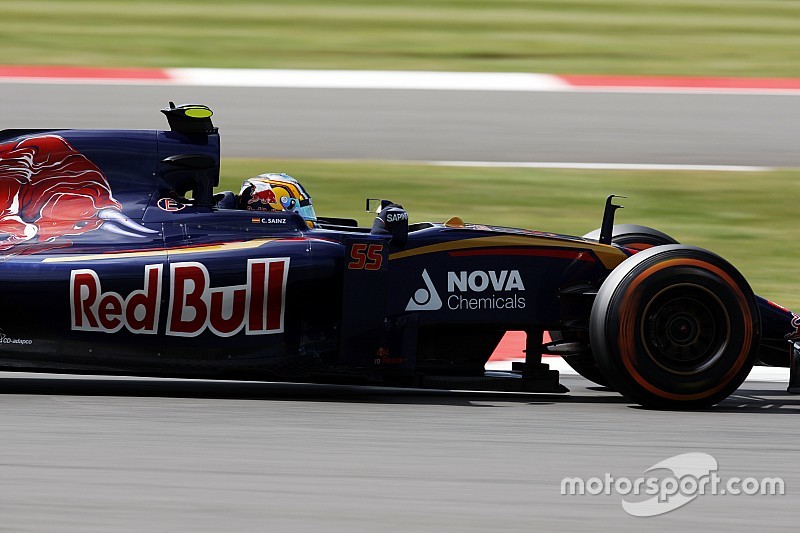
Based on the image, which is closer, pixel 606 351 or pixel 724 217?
pixel 606 351

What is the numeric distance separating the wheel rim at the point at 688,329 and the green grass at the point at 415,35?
11.5 metres

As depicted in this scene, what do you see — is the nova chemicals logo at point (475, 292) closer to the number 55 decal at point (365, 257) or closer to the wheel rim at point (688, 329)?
the number 55 decal at point (365, 257)

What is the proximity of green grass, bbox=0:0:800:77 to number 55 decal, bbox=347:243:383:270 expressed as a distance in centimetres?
1130

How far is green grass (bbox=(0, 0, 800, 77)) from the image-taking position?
58.6 feet

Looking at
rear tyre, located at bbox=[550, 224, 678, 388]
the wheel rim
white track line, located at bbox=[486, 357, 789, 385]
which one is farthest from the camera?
white track line, located at bbox=[486, 357, 789, 385]

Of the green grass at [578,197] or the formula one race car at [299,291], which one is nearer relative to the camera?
the formula one race car at [299,291]

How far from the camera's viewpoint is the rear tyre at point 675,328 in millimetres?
6250

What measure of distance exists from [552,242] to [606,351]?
2.38 feet

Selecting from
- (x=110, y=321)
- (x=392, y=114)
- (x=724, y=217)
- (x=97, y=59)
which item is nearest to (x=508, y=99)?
(x=392, y=114)

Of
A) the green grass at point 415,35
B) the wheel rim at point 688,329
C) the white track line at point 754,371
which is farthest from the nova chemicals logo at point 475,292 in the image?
the green grass at point 415,35

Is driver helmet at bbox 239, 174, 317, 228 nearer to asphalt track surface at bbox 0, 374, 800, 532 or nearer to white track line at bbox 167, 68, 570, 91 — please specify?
asphalt track surface at bbox 0, 374, 800, 532

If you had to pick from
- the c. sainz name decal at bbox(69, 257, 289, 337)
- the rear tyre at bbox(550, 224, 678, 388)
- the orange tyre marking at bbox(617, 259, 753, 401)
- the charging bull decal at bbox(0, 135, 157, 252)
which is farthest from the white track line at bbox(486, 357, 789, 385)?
the charging bull decal at bbox(0, 135, 157, 252)

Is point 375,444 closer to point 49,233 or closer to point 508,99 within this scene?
point 49,233

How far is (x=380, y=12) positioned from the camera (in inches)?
855
